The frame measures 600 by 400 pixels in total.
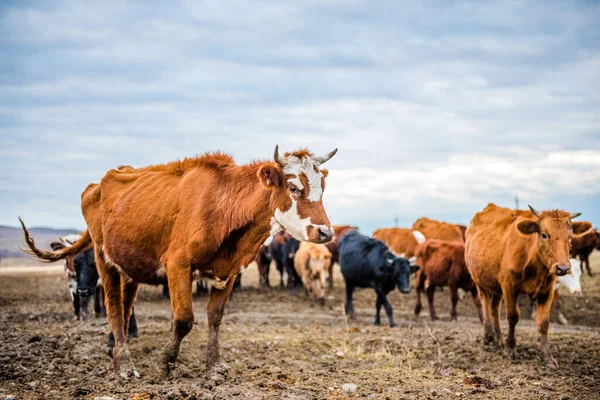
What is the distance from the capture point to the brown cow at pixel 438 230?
78.7 feet

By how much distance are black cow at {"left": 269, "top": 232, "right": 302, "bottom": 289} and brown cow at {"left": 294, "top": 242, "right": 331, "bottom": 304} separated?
132 inches

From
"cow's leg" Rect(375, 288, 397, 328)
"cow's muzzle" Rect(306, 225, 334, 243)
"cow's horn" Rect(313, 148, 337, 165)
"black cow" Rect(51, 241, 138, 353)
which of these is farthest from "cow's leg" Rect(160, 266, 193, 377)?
"cow's leg" Rect(375, 288, 397, 328)

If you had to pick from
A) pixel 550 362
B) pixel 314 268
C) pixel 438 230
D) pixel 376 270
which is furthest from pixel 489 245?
pixel 438 230

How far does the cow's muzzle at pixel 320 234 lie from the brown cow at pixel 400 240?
17.3 metres

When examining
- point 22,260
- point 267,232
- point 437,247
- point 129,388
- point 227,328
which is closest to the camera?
point 129,388

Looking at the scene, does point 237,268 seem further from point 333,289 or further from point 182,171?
point 333,289

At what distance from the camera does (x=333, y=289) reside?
2447cm

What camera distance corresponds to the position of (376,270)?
16.1 meters

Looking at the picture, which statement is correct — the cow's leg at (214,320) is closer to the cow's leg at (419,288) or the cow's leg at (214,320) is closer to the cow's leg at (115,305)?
the cow's leg at (115,305)

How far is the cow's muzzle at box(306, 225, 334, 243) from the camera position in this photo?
697cm

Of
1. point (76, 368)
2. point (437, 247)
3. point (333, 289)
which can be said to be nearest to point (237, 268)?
point (76, 368)

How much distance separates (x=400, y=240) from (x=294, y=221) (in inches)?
744

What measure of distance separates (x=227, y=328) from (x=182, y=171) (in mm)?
5869

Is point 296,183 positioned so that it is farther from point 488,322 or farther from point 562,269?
point 488,322
